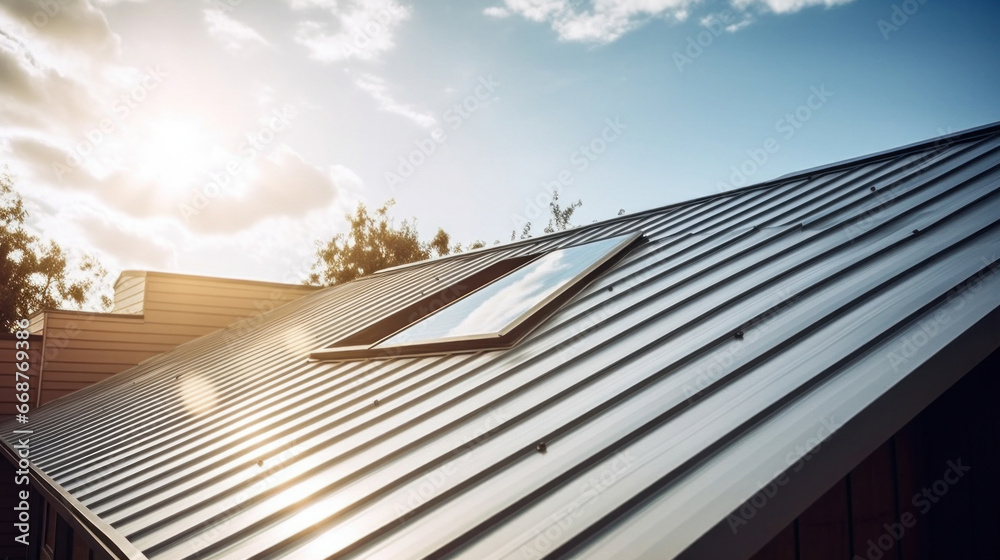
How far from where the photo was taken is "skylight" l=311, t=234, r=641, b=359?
564 centimetres

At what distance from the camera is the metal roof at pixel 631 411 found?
2.28 metres

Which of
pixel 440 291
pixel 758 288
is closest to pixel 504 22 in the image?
pixel 440 291

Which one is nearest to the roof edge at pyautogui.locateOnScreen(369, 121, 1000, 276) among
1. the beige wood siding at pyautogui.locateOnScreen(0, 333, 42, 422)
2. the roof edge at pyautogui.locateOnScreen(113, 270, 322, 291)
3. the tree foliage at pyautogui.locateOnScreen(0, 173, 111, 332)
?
the roof edge at pyautogui.locateOnScreen(113, 270, 322, 291)

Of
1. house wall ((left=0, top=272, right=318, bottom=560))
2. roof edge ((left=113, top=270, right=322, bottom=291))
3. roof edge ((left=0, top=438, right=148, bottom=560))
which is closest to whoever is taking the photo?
roof edge ((left=0, top=438, right=148, bottom=560))

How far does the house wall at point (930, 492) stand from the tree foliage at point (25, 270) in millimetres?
40105

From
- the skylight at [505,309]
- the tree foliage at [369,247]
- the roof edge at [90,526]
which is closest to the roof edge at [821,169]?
the skylight at [505,309]

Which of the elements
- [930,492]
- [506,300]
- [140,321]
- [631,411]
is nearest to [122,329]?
[140,321]

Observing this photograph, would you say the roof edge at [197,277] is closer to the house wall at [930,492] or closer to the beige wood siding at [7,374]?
the beige wood siding at [7,374]

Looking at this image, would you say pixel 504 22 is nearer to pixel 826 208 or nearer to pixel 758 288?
pixel 826 208

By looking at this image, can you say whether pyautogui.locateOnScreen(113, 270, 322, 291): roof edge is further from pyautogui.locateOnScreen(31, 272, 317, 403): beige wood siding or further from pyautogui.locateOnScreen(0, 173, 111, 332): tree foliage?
pyautogui.locateOnScreen(0, 173, 111, 332): tree foliage

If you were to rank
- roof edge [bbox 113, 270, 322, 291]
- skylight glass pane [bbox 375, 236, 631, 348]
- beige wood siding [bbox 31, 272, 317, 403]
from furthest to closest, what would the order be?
roof edge [bbox 113, 270, 322, 291] → beige wood siding [bbox 31, 272, 317, 403] → skylight glass pane [bbox 375, 236, 631, 348]

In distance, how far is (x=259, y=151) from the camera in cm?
1281

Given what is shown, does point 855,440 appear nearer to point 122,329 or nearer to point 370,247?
point 122,329

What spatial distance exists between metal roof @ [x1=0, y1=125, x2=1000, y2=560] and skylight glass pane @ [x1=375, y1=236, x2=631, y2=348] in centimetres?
40
